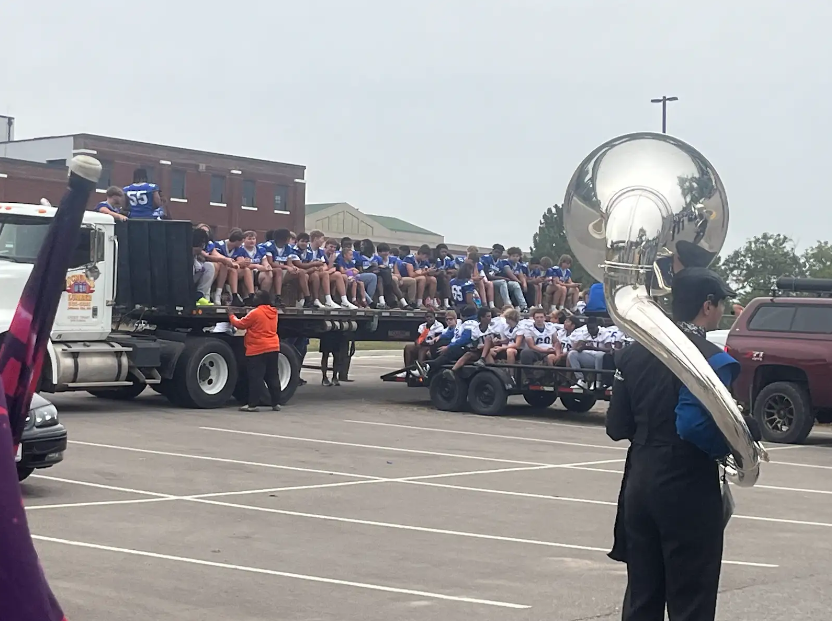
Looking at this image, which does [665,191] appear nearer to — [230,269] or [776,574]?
[776,574]

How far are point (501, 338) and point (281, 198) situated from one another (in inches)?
2086

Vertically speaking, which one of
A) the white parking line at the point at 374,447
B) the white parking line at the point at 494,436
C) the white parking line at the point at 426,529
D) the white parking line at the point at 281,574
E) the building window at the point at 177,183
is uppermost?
the building window at the point at 177,183

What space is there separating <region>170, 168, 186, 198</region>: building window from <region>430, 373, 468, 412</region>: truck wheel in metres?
46.8

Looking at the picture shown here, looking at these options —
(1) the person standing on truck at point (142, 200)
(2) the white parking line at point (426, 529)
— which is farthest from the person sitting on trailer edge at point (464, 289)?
(2) the white parking line at point (426, 529)

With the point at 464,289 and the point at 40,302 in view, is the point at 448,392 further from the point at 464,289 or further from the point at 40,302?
the point at 40,302

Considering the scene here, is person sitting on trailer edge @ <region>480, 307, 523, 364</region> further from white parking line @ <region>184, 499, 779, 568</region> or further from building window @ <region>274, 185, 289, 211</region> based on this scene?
building window @ <region>274, 185, 289, 211</region>

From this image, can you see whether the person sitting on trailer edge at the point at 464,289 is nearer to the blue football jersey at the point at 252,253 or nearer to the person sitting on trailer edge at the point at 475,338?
the person sitting on trailer edge at the point at 475,338

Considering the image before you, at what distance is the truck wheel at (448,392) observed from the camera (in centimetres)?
2095

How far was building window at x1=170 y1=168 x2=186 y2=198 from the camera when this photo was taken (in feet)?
215

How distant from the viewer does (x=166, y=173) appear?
64.7 metres

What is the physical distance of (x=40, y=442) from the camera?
10.4 meters

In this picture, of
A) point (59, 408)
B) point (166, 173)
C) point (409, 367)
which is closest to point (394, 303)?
point (409, 367)

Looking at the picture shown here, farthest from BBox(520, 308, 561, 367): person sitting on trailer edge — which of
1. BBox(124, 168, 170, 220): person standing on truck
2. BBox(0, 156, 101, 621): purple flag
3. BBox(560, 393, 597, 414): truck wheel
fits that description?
BBox(0, 156, 101, 621): purple flag

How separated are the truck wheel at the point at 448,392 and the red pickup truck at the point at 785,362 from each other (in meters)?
4.81
